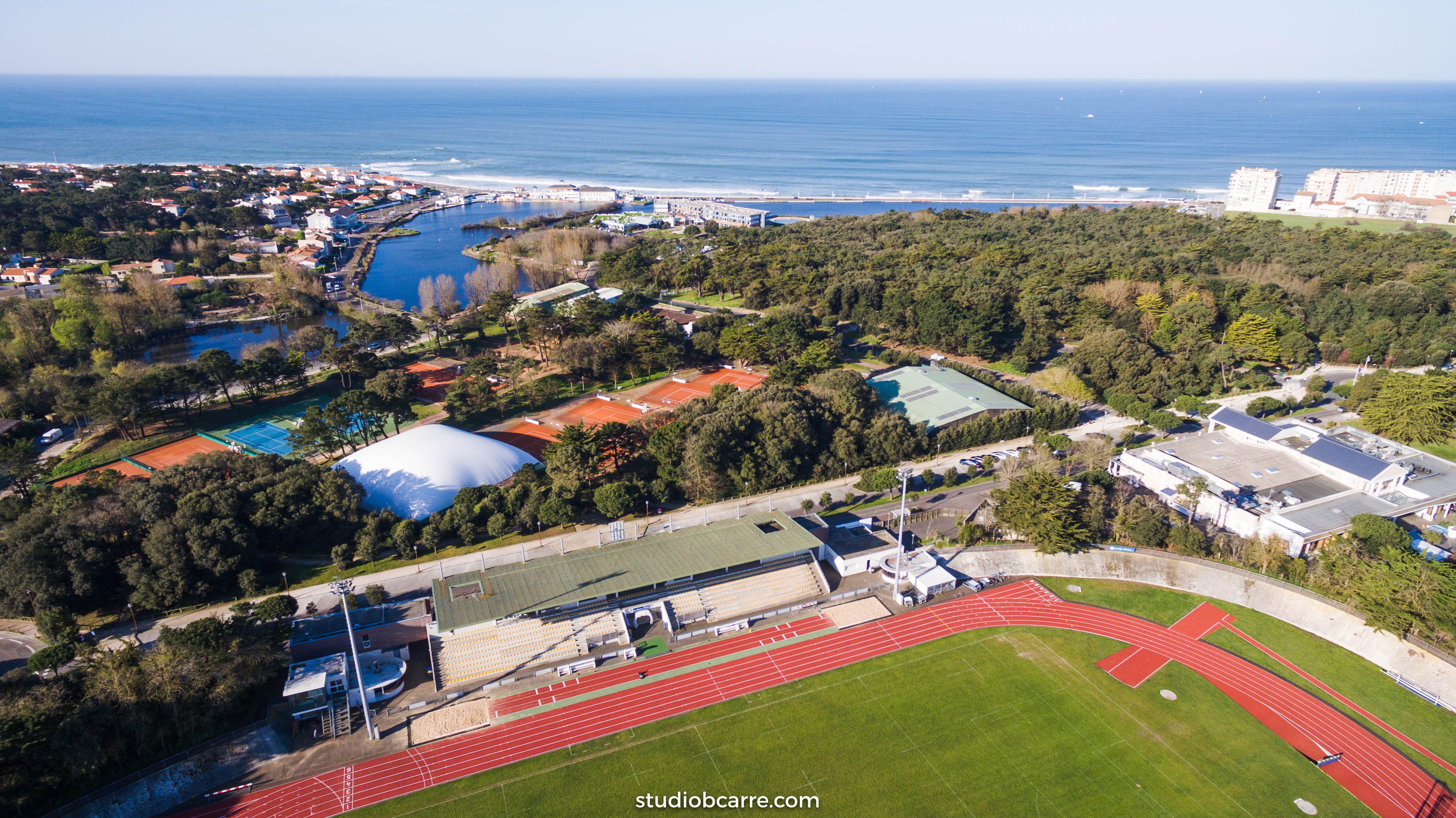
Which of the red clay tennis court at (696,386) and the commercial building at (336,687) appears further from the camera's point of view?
the red clay tennis court at (696,386)

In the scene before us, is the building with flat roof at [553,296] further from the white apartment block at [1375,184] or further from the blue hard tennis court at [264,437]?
the white apartment block at [1375,184]

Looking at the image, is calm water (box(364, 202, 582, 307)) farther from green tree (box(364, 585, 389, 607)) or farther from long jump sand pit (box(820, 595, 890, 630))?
long jump sand pit (box(820, 595, 890, 630))

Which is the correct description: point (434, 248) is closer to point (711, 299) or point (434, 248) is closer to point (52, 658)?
point (711, 299)

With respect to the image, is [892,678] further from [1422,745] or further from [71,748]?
[71,748]

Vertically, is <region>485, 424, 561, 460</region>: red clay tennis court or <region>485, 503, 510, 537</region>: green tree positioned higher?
<region>485, 503, 510, 537</region>: green tree

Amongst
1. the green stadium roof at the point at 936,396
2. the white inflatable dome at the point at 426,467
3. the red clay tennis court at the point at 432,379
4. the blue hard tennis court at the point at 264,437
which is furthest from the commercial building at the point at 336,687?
the green stadium roof at the point at 936,396

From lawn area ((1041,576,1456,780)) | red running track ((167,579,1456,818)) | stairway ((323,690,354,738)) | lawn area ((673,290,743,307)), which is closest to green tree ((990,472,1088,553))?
lawn area ((1041,576,1456,780))
